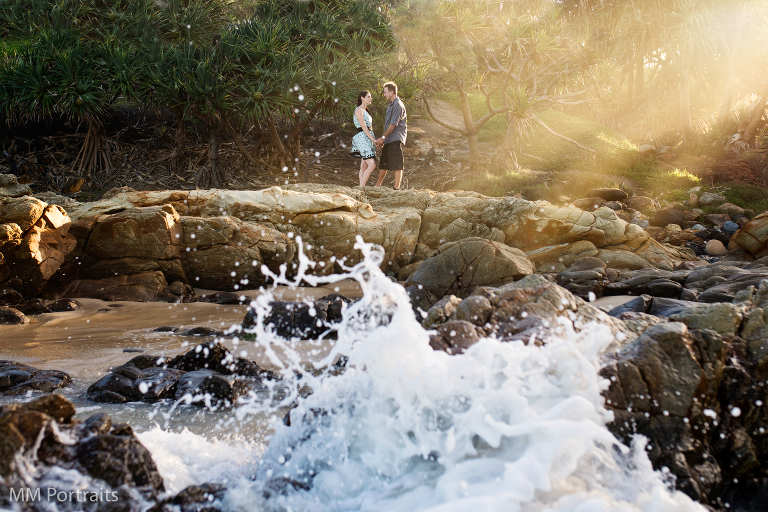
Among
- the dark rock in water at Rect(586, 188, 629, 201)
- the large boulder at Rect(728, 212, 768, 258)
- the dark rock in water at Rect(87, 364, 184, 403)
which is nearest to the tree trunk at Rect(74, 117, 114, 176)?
the dark rock in water at Rect(87, 364, 184, 403)

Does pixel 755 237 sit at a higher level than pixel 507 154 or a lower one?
lower

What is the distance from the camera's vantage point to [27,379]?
3.90 metres

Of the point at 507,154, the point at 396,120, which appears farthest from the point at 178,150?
the point at 507,154

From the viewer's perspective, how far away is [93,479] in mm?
2184

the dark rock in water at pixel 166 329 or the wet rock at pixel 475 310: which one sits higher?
the wet rock at pixel 475 310

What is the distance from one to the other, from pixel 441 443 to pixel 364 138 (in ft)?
26.6

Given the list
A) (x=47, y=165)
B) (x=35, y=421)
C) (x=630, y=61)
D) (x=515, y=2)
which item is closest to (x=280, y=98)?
(x=47, y=165)

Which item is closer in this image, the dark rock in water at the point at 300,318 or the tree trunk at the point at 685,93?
the dark rock in water at the point at 300,318

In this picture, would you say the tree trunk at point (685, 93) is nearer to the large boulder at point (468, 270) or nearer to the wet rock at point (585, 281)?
the wet rock at point (585, 281)

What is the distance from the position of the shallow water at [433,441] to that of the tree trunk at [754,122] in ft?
58.9

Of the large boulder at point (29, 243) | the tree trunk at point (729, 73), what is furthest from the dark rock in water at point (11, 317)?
the tree trunk at point (729, 73)

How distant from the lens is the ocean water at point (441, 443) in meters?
2.29

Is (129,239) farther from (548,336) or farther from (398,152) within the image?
(548,336)

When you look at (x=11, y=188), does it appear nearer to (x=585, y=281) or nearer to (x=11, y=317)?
(x=11, y=317)
